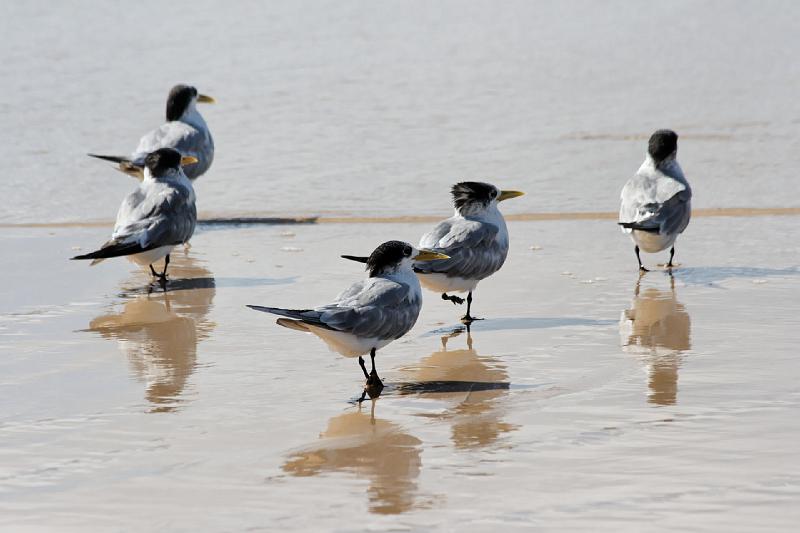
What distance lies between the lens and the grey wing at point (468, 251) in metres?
7.50

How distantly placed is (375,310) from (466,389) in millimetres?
586

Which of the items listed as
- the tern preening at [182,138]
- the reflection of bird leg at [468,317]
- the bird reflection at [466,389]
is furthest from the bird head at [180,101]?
the bird reflection at [466,389]

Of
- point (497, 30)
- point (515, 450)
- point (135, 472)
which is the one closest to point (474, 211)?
point (515, 450)

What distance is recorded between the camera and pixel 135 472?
4871 mm

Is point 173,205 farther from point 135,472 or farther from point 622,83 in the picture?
point 622,83

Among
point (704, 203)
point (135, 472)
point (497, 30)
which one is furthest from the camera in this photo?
point (497, 30)

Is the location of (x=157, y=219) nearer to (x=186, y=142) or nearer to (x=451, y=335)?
(x=451, y=335)

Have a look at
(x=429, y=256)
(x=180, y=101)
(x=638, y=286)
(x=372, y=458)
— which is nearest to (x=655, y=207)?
(x=638, y=286)

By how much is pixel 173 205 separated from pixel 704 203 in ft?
17.0

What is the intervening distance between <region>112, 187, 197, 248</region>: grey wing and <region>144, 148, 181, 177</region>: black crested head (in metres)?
0.22

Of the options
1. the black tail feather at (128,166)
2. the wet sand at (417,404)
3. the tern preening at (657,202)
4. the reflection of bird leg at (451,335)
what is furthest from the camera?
the black tail feather at (128,166)

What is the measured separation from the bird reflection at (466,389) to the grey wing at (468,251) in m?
0.44

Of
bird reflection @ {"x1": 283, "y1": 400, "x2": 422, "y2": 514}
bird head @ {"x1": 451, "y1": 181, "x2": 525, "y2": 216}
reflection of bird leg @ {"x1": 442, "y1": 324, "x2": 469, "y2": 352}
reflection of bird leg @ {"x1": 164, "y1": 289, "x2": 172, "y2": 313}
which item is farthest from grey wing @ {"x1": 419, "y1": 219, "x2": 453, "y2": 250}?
bird reflection @ {"x1": 283, "y1": 400, "x2": 422, "y2": 514}

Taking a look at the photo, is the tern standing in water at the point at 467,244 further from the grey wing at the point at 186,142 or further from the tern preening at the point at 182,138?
the grey wing at the point at 186,142
